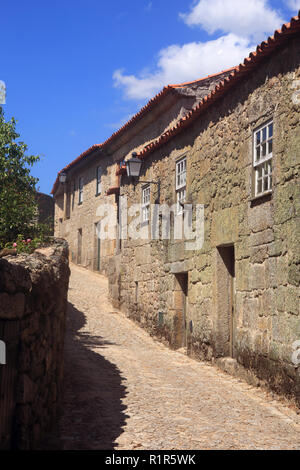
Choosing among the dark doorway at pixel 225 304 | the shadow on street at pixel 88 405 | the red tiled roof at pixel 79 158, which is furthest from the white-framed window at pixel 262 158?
the red tiled roof at pixel 79 158

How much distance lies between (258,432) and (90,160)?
20293 mm

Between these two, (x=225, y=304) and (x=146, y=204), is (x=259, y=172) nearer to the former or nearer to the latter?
(x=225, y=304)

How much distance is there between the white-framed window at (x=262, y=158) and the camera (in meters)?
7.78

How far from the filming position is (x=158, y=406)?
6.60m

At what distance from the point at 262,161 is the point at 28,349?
4.81 m

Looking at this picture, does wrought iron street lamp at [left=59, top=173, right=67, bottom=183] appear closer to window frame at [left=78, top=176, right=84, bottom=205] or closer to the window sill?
window frame at [left=78, top=176, right=84, bottom=205]

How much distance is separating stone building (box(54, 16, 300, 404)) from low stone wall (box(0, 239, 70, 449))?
9.95ft

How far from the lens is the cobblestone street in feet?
17.3

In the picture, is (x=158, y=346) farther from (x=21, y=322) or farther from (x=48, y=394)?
(x=21, y=322)

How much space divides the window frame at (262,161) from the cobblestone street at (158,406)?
112 inches

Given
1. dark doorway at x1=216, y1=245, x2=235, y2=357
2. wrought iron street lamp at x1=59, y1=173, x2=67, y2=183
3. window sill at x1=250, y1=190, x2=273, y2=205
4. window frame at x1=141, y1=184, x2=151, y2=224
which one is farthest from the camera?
wrought iron street lamp at x1=59, y1=173, x2=67, y2=183


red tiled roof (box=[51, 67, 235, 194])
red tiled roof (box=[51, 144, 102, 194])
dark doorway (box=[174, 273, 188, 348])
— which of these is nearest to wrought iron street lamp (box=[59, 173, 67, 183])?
red tiled roof (box=[51, 144, 102, 194])

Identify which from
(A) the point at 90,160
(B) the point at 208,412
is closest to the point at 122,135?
(A) the point at 90,160

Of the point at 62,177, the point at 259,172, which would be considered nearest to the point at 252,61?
the point at 259,172
